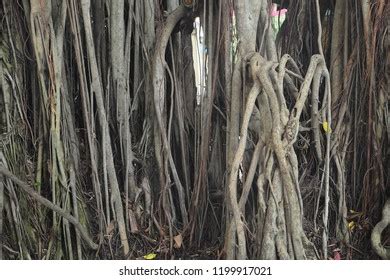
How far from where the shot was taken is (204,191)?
1.90 meters

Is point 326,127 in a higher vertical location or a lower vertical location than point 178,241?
higher

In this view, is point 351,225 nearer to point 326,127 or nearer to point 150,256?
point 326,127

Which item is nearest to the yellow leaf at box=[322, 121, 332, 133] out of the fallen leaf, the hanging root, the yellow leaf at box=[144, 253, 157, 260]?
the hanging root

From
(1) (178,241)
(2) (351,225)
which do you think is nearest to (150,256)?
(1) (178,241)

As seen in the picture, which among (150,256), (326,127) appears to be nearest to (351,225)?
(326,127)

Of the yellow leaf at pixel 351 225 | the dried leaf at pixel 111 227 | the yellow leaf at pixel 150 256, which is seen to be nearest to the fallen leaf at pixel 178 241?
the yellow leaf at pixel 150 256

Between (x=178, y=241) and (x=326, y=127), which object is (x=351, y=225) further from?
(x=178, y=241)

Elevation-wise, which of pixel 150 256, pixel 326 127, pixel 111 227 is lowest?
pixel 150 256

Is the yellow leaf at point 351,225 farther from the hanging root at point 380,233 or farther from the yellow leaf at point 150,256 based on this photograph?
the yellow leaf at point 150,256

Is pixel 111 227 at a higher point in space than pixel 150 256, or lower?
higher

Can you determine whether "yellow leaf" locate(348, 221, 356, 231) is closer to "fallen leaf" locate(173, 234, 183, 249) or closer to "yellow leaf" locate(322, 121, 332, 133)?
"yellow leaf" locate(322, 121, 332, 133)

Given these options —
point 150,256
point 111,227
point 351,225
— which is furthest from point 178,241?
point 351,225
